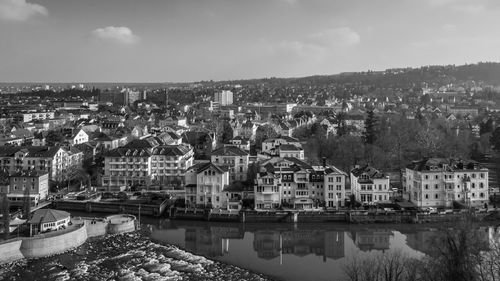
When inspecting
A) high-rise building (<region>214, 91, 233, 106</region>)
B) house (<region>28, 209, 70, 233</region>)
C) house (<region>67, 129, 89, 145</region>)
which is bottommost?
house (<region>28, 209, 70, 233</region>)

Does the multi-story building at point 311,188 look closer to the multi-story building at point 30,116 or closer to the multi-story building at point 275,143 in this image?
the multi-story building at point 275,143

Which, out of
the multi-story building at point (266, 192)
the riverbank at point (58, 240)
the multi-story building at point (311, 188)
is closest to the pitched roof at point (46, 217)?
the riverbank at point (58, 240)

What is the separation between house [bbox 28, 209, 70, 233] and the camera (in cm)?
1911

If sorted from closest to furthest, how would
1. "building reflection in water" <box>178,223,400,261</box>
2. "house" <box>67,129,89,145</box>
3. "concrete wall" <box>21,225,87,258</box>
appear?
"concrete wall" <box>21,225,87,258</box> < "building reflection in water" <box>178,223,400,261</box> < "house" <box>67,129,89,145</box>

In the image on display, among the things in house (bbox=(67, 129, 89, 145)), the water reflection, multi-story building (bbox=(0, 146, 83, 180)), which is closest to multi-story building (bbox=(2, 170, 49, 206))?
multi-story building (bbox=(0, 146, 83, 180))

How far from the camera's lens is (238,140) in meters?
35.2

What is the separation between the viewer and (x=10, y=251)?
691 inches

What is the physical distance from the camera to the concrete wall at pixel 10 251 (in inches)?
680

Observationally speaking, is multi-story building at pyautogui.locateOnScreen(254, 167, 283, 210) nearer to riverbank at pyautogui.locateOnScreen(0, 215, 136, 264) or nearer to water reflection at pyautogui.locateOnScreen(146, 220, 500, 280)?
water reflection at pyautogui.locateOnScreen(146, 220, 500, 280)

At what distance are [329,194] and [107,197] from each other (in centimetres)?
1213

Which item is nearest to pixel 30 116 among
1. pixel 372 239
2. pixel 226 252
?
pixel 226 252

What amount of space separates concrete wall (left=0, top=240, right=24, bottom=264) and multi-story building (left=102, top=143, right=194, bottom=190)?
11439 millimetres

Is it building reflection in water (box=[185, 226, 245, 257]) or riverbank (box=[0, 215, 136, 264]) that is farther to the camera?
building reflection in water (box=[185, 226, 245, 257])

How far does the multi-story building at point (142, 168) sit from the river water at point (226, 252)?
6910 millimetres
